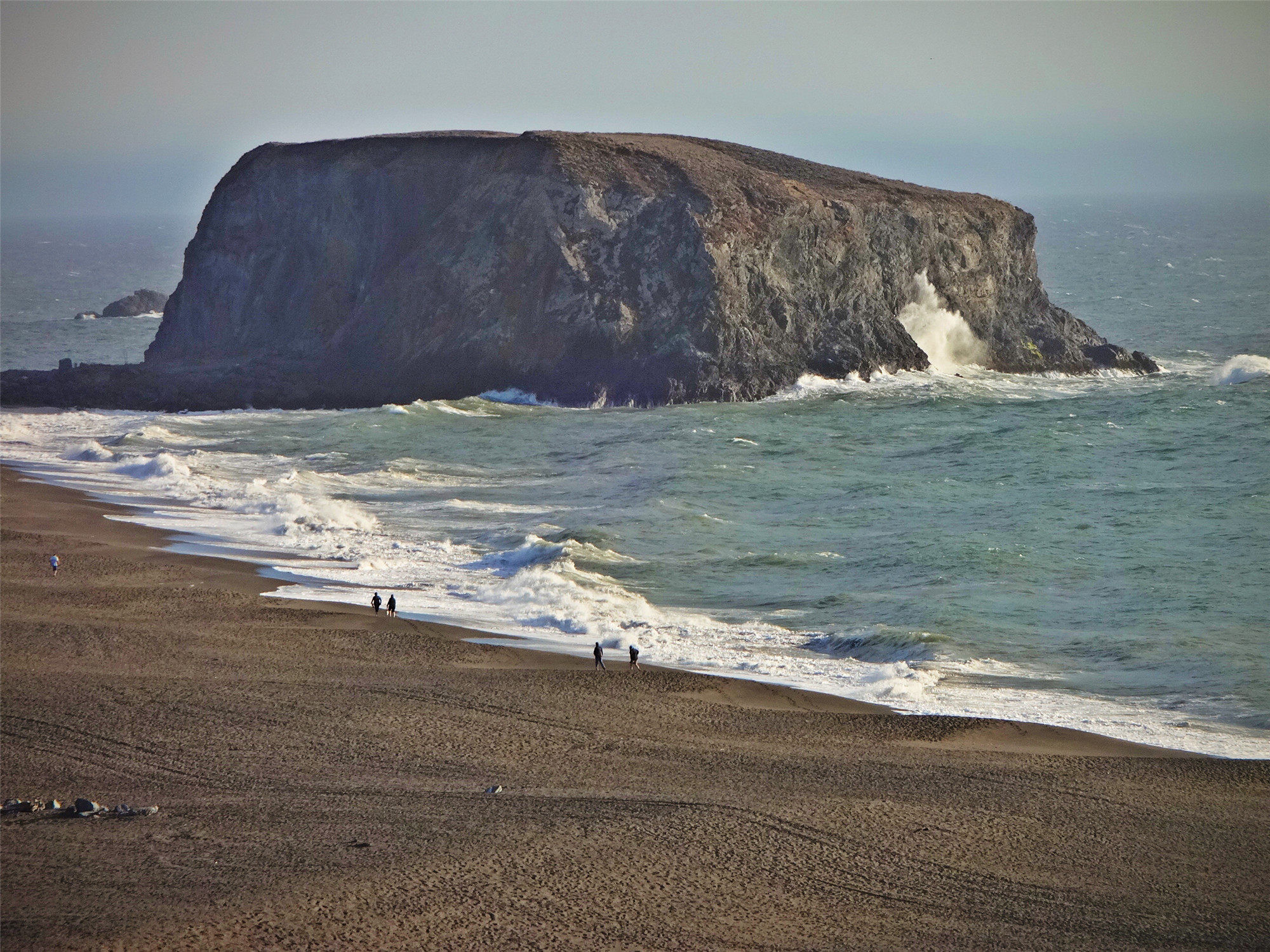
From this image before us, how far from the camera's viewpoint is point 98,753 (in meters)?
19.2

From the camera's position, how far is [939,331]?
61.2 m

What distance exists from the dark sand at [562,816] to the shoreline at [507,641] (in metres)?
0.13

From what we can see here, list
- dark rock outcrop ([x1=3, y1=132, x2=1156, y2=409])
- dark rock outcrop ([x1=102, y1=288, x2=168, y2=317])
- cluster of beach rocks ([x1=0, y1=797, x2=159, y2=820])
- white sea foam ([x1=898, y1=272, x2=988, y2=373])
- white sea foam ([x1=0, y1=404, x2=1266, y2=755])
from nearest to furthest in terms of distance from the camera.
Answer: cluster of beach rocks ([x1=0, y1=797, x2=159, y2=820])
white sea foam ([x1=0, y1=404, x2=1266, y2=755])
dark rock outcrop ([x1=3, y1=132, x2=1156, y2=409])
white sea foam ([x1=898, y1=272, x2=988, y2=373])
dark rock outcrop ([x1=102, y1=288, x2=168, y2=317])

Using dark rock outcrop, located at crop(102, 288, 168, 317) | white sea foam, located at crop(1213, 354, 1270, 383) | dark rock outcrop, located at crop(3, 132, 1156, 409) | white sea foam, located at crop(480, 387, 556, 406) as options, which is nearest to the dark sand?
white sea foam, located at crop(480, 387, 556, 406)

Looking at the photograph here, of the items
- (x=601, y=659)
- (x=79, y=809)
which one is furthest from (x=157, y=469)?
(x=79, y=809)

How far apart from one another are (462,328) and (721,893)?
43.8 metres

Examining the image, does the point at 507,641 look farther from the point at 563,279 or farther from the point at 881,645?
the point at 563,279

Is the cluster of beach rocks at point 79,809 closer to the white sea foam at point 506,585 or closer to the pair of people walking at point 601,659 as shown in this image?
the pair of people walking at point 601,659

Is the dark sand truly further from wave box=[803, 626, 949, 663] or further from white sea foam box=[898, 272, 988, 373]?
white sea foam box=[898, 272, 988, 373]

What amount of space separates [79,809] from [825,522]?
2335cm

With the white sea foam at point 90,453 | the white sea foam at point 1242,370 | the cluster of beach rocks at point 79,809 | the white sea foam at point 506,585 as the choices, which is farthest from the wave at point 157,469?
the white sea foam at point 1242,370

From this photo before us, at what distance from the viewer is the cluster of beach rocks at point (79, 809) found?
1688 centimetres

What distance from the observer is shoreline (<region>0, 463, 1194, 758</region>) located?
20.9 metres

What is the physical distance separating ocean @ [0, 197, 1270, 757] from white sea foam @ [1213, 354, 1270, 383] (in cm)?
24
